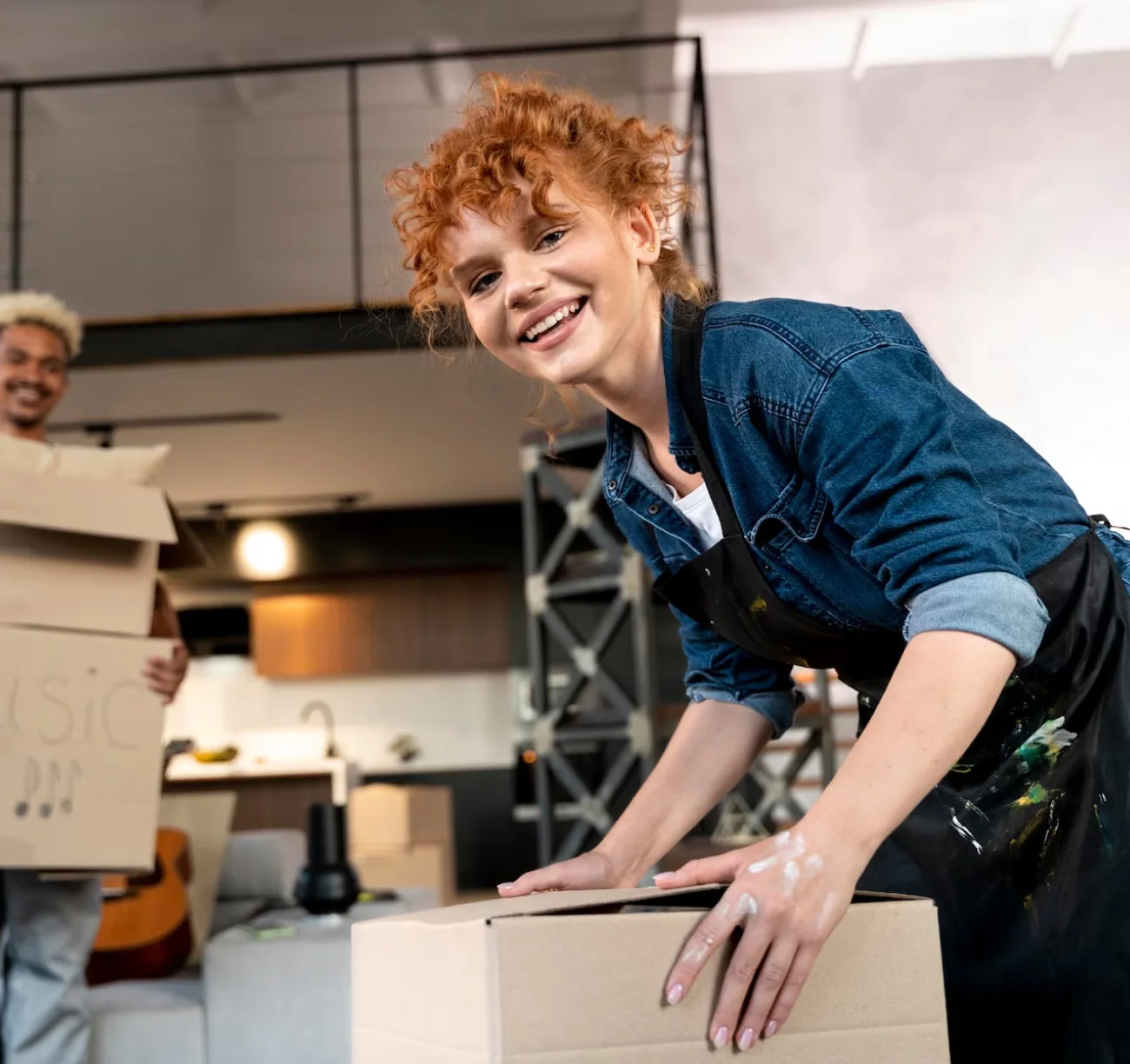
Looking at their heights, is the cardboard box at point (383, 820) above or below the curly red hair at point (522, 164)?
below

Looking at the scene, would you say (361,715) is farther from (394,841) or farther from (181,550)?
(181,550)

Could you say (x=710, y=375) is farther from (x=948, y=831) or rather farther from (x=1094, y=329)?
(x=1094, y=329)

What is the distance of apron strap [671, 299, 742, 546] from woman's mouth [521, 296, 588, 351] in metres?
0.07

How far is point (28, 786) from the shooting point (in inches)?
72.8

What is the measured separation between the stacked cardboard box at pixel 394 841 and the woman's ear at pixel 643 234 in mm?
5761

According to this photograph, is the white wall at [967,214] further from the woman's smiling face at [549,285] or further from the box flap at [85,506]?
the woman's smiling face at [549,285]

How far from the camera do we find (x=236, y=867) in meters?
3.12

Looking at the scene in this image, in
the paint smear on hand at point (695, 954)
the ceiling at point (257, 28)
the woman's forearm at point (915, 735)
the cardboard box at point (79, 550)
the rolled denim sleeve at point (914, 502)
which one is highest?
the ceiling at point (257, 28)

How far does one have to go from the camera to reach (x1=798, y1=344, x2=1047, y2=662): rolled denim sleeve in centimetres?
72

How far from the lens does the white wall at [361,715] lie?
27.1 feet

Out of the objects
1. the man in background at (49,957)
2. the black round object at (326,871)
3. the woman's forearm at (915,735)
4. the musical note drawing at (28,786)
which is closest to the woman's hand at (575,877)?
the woman's forearm at (915,735)

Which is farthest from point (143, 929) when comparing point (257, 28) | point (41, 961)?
point (257, 28)

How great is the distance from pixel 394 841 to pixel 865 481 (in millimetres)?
6151

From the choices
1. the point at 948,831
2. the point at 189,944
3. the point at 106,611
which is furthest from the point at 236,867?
the point at 948,831
